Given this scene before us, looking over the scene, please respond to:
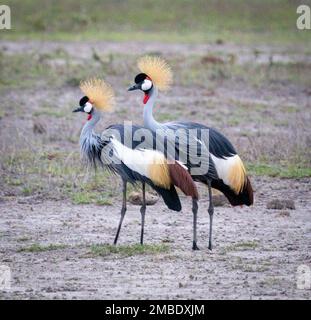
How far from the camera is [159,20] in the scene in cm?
2317

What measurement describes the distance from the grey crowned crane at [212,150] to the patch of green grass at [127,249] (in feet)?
1.53

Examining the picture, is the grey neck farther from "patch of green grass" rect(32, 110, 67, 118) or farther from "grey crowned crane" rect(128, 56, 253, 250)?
"patch of green grass" rect(32, 110, 67, 118)

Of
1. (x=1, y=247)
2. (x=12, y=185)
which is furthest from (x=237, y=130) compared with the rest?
(x=1, y=247)

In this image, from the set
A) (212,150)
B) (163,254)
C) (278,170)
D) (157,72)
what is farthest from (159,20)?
(163,254)

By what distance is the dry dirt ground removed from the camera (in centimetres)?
695

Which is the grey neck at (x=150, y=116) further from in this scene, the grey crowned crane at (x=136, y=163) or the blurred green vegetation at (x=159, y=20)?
the blurred green vegetation at (x=159, y=20)

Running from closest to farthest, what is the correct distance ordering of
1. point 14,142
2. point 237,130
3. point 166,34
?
point 14,142, point 237,130, point 166,34

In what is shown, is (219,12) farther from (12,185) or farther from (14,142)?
(12,185)

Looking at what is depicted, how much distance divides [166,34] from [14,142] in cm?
1068

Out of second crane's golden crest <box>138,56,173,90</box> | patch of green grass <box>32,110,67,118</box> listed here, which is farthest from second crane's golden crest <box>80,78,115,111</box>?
patch of green grass <box>32,110,67,118</box>

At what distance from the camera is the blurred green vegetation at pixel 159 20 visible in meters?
21.6

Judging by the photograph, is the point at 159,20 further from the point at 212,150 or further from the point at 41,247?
the point at 41,247

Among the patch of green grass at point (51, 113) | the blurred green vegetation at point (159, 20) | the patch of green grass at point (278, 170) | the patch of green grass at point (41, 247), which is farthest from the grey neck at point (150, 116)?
the blurred green vegetation at point (159, 20)
